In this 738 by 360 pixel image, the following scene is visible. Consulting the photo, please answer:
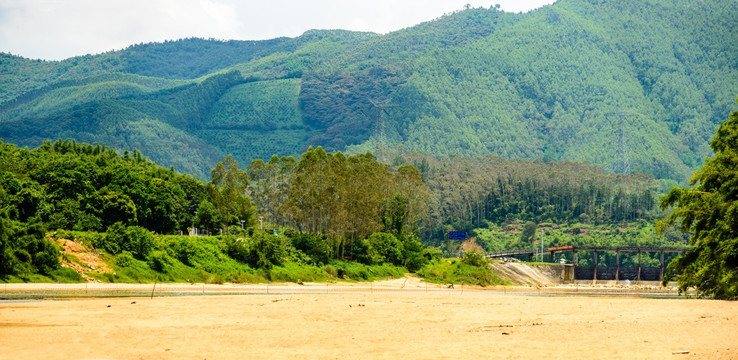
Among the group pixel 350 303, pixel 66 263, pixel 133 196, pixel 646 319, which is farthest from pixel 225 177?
pixel 646 319

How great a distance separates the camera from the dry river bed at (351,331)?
2983 cm

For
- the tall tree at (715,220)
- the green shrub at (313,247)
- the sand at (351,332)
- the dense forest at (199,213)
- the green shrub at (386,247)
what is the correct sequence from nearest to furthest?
the sand at (351,332)
the tall tree at (715,220)
the dense forest at (199,213)
the green shrub at (313,247)
the green shrub at (386,247)

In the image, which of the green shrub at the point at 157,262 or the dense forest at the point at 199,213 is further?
the green shrub at the point at 157,262

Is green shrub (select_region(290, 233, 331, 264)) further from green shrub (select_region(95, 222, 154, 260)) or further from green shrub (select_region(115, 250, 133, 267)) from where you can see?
green shrub (select_region(115, 250, 133, 267))

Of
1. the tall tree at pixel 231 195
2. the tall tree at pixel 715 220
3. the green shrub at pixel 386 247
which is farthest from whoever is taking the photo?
the tall tree at pixel 231 195

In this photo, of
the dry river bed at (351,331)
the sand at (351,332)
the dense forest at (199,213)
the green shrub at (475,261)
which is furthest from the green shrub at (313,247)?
the sand at (351,332)

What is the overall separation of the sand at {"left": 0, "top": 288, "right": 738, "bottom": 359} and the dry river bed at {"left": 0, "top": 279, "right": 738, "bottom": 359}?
44mm

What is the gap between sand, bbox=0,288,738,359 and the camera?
1174 inches

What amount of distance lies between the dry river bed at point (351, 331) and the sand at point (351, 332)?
4 cm

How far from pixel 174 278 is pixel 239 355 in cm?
5204

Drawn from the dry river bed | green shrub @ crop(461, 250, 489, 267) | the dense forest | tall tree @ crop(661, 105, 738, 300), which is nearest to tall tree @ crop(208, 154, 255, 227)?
the dense forest

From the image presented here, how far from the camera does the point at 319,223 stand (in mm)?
118938

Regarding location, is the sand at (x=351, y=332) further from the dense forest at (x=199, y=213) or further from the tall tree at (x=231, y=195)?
the tall tree at (x=231, y=195)

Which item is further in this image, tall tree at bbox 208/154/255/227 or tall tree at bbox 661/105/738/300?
tall tree at bbox 208/154/255/227
